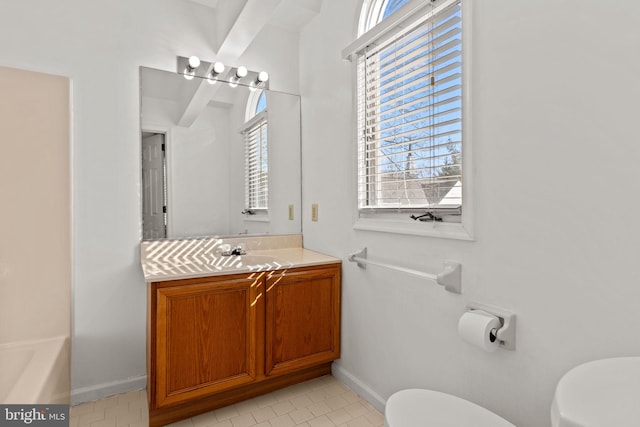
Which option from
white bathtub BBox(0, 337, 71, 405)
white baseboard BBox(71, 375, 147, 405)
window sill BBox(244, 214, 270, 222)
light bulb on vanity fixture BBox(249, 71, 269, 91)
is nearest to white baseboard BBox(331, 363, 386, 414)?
window sill BBox(244, 214, 270, 222)

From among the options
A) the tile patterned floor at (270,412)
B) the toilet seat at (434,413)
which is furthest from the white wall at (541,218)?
the tile patterned floor at (270,412)

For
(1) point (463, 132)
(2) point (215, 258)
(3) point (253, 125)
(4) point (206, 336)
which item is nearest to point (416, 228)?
(1) point (463, 132)

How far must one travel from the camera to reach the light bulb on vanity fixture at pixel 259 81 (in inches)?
97.5

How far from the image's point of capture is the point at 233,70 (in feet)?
7.88

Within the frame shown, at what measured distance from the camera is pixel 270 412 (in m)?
1.84

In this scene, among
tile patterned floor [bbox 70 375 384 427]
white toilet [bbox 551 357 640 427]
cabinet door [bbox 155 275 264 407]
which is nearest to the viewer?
white toilet [bbox 551 357 640 427]

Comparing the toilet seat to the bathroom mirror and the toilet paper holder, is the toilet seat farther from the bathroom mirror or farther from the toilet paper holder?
the bathroom mirror

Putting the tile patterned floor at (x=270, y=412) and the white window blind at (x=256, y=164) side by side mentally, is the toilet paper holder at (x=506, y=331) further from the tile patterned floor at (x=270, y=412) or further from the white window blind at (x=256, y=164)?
the white window blind at (x=256, y=164)

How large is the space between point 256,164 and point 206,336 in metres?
1.28

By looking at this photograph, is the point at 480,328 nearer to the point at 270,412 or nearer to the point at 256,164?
the point at 270,412

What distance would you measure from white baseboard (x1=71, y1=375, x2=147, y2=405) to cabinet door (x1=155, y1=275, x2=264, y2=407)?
23.8 inches

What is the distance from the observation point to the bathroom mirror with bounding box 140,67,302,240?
2.16m

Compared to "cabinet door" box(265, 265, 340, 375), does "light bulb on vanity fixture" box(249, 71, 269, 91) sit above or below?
above

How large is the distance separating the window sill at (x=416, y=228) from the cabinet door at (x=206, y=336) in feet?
2.23
